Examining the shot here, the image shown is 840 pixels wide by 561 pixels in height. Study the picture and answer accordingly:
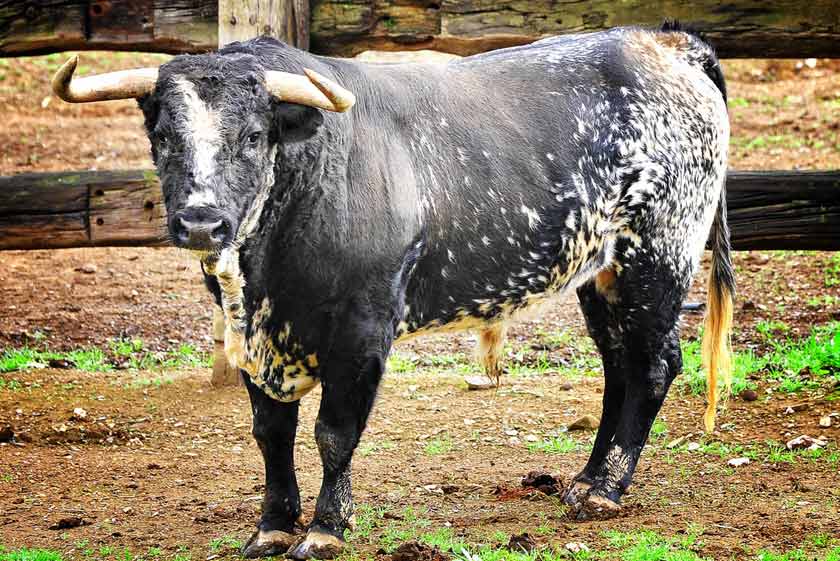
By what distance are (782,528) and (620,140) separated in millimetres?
1838

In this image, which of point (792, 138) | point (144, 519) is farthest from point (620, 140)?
point (792, 138)

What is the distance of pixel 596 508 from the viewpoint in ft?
17.4

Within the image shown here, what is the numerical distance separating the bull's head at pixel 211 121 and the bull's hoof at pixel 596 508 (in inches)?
79.4

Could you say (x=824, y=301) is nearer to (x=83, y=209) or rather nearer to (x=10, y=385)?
(x=83, y=209)

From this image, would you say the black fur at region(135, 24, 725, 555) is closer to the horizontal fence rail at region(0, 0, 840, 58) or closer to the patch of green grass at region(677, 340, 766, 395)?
the horizontal fence rail at region(0, 0, 840, 58)

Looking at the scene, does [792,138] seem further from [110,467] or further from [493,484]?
[110,467]

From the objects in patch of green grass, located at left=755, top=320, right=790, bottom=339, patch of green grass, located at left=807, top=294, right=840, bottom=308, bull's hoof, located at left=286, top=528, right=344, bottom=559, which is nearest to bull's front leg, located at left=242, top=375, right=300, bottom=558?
bull's hoof, located at left=286, top=528, right=344, bottom=559

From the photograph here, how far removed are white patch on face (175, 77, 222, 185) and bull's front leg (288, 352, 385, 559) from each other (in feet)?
3.18

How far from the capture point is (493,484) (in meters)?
5.79

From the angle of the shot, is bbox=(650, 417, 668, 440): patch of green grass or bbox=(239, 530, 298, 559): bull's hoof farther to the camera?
bbox=(650, 417, 668, 440): patch of green grass

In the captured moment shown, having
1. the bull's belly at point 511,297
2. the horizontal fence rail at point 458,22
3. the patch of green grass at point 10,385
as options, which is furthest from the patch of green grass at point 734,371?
the patch of green grass at point 10,385

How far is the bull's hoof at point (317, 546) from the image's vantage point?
475 cm

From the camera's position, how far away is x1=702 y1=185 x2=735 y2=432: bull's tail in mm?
5852

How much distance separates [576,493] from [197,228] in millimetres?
2339
